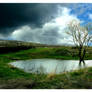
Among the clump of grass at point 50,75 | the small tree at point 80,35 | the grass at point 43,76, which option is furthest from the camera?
the small tree at point 80,35

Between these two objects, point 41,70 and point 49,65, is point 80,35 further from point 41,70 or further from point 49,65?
point 41,70

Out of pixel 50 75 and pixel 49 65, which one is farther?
pixel 49 65

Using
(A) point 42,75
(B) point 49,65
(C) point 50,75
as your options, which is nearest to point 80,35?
(B) point 49,65

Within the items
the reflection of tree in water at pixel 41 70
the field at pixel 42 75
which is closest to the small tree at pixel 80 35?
the field at pixel 42 75

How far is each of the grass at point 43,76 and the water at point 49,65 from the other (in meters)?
0.13

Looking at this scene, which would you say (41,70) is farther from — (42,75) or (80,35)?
(80,35)

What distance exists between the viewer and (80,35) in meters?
4.20

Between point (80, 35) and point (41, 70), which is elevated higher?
point (80, 35)

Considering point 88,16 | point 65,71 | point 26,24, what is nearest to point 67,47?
point 65,71

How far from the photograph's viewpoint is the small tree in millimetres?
4117

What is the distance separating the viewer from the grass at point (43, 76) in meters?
3.50

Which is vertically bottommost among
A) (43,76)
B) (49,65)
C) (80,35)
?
(43,76)

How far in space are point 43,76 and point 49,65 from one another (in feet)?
1.66

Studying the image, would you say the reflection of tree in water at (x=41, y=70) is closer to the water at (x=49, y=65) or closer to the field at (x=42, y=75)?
the water at (x=49, y=65)
